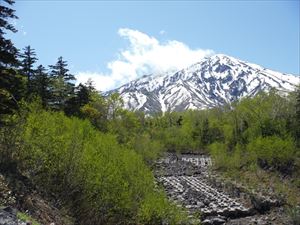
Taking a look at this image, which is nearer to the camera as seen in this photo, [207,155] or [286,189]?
[286,189]

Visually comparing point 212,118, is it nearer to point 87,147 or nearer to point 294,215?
point 294,215

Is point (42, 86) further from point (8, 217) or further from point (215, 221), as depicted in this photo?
point (8, 217)

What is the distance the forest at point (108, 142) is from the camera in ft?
85.8

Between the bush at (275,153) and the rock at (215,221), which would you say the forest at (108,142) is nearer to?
the bush at (275,153)

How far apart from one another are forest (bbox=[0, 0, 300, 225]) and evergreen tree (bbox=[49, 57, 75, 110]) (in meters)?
0.16

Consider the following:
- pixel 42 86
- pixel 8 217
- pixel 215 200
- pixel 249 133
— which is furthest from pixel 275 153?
pixel 8 217

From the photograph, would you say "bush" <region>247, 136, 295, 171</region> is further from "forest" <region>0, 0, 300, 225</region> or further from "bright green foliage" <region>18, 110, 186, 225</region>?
"bright green foliage" <region>18, 110, 186, 225</region>

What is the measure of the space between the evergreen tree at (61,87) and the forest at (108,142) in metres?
0.16

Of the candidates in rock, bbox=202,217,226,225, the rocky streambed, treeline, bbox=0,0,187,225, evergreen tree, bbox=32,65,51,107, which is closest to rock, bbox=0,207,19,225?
treeline, bbox=0,0,187,225

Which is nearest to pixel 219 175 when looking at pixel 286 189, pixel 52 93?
pixel 286 189

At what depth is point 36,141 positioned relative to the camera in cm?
2581

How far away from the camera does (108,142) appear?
35.5 metres

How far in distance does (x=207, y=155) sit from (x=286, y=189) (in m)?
37.0

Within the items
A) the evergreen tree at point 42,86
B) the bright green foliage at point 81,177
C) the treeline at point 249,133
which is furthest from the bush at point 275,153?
the bright green foliage at point 81,177
